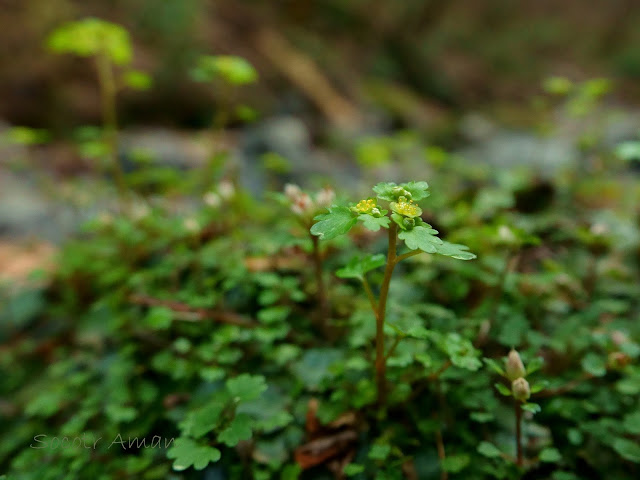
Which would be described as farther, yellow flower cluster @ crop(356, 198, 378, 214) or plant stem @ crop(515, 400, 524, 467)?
plant stem @ crop(515, 400, 524, 467)

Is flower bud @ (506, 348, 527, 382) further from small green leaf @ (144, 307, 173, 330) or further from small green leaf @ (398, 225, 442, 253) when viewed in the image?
small green leaf @ (144, 307, 173, 330)

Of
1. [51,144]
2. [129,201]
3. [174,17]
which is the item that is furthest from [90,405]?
[174,17]

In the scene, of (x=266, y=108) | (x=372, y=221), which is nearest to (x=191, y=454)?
(x=372, y=221)

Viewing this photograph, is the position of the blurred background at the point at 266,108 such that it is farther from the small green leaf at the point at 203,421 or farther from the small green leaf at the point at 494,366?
the small green leaf at the point at 203,421

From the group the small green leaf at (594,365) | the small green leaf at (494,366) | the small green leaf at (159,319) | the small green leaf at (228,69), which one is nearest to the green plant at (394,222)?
the small green leaf at (494,366)

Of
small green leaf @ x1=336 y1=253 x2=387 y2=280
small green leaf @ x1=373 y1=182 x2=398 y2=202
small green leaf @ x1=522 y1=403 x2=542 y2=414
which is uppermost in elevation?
small green leaf @ x1=373 y1=182 x2=398 y2=202

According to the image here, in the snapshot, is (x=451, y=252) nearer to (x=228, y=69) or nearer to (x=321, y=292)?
(x=321, y=292)

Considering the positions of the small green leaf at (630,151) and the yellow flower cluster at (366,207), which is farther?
the small green leaf at (630,151)

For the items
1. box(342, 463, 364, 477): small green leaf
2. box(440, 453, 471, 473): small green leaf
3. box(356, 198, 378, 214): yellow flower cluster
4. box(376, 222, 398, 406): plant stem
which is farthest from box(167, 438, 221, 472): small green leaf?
box(356, 198, 378, 214): yellow flower cluster
